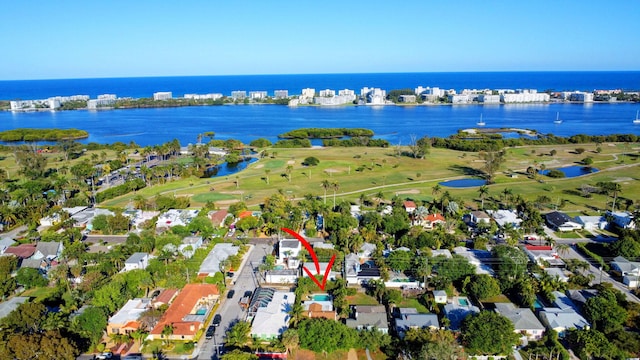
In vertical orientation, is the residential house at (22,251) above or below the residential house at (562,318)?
above

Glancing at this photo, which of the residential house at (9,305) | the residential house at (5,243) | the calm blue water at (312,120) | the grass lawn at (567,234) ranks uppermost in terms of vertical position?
the calm blue water at (312,120)

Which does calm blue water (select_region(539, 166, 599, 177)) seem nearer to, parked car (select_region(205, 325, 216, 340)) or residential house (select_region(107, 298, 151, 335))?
parked car (select_region(205, 325, 216, 340))

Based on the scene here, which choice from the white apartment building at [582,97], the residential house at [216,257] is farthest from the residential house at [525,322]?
the white apartment building at [582,97]

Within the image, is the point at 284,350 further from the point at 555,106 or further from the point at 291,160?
the point at 555,106

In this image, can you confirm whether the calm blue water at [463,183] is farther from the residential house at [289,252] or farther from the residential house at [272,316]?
the residential house at [272,316]

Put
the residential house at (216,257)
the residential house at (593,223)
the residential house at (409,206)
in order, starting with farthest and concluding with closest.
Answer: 1. the residential house at (409,206)
2. the residential house at (593,223)
3. the residential house at (216,257)

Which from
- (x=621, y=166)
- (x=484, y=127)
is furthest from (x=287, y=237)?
(x=484, y=127)
